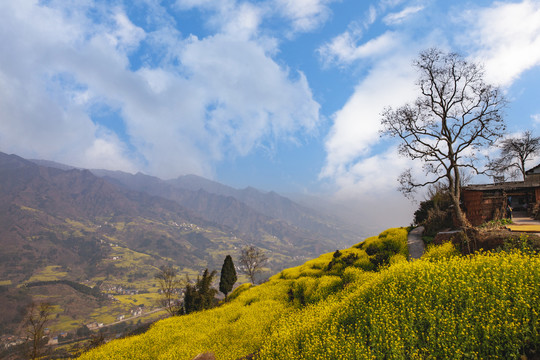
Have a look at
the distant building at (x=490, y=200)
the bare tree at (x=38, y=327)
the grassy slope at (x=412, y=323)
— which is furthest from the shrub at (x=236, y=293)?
the distant building at (x=490, y=200)

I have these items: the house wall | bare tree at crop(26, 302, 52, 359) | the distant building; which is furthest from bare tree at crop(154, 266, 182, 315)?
the distant building

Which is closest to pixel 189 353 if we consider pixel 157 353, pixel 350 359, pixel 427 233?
pixel 157 353

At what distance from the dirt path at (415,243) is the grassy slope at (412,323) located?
16.3ft

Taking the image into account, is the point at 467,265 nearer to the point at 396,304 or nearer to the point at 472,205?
the point at 396,304

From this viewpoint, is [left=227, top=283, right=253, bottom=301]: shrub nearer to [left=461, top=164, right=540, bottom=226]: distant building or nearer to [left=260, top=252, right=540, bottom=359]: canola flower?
[left=260, top=252, right=540, bottom=359]: canola flower

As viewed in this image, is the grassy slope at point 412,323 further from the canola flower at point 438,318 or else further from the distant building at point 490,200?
the distant building at point 490,200

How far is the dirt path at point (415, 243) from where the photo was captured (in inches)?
1104

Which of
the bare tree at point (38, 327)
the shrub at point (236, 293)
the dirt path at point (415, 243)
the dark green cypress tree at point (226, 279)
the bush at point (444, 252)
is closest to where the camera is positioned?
the bush at point (444, 252)

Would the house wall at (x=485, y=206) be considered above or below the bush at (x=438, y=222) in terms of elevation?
above

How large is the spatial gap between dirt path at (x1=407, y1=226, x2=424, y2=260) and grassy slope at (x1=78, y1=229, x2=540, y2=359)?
16.3 ft

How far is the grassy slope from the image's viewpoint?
33.1ft

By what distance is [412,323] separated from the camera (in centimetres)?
1187

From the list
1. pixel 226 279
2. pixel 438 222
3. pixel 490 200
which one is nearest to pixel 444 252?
pixel 438 222

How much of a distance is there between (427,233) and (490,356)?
2582 cm
